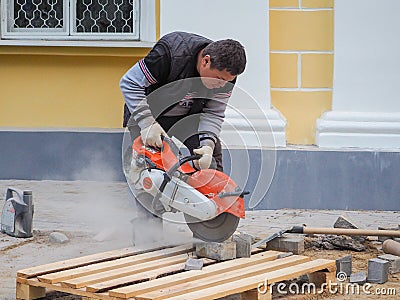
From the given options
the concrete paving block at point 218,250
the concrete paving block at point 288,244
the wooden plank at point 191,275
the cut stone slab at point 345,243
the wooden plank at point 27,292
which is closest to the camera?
the wooden plank at point 191,275

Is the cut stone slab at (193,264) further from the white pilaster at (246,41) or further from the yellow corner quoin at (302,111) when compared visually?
the yellow corner quoin at (302,111)

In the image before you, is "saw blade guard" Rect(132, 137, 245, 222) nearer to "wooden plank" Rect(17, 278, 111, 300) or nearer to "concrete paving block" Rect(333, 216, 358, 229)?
"wooden plank" Rect(17, 278, 111, 300)

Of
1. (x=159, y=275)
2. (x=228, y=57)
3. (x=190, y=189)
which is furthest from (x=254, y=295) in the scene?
(x=228, y=57)

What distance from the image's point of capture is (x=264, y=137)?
242 inches

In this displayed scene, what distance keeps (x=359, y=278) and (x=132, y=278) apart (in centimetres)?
117

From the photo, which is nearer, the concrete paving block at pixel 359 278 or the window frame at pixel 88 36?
the concrete paving block at pixel 359 278

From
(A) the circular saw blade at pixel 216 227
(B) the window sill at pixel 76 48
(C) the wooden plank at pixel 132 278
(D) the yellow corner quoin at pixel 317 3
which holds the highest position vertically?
(D) the yellow corner quoin at pixel 317 3

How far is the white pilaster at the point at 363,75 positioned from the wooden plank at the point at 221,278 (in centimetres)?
216

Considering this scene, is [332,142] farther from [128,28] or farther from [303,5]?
[128,28]

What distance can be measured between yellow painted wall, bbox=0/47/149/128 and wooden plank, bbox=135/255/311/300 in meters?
3.14

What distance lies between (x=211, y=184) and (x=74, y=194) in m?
2.61

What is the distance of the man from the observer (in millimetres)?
4082

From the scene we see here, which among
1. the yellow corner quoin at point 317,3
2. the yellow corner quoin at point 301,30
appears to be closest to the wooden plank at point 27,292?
the yellow corner quoin at point 301,30

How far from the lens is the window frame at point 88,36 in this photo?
266 inches
